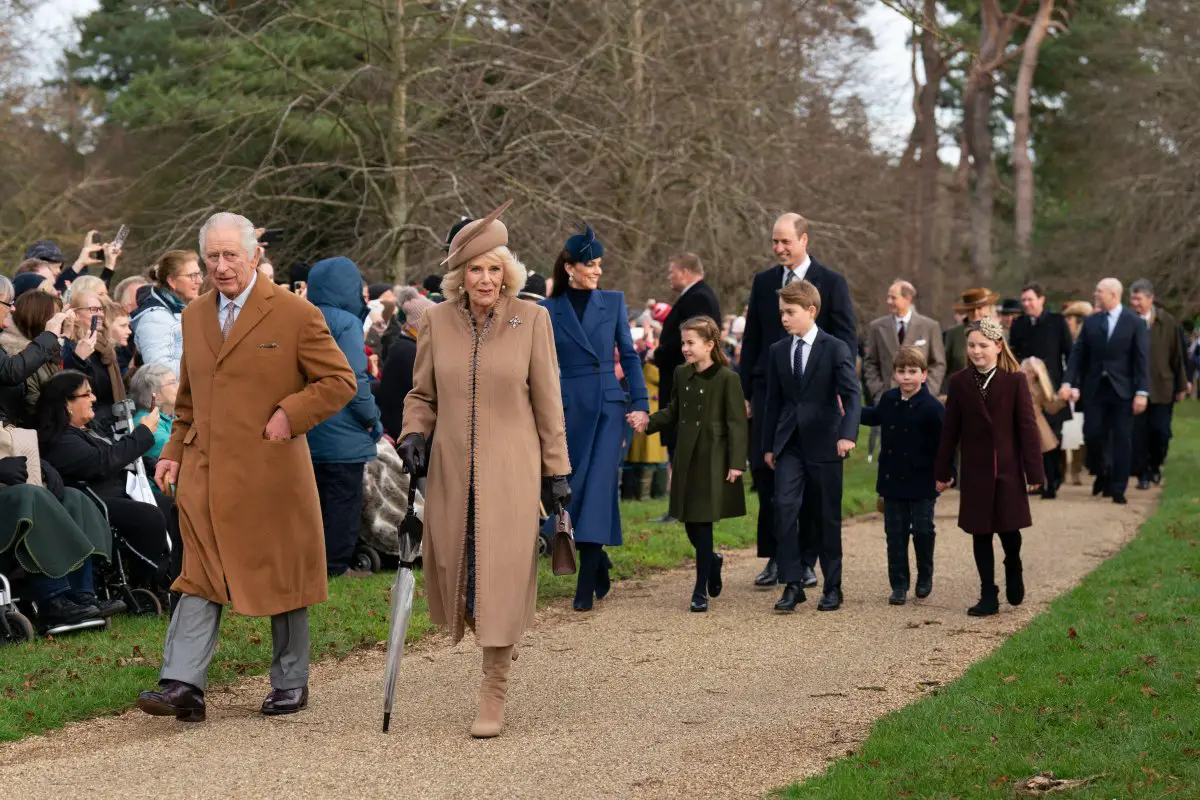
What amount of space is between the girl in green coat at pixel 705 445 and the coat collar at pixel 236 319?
333 cm

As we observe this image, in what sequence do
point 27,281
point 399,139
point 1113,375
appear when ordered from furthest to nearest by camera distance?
point 399,139
point 1113,375
point 27,281

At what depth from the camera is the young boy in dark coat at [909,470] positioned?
10117 mm

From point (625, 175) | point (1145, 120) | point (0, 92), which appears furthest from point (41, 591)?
point (1145, 120)

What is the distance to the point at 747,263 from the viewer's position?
28.3 meters

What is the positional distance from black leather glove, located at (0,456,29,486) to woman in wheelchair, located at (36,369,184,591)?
0.46 meters

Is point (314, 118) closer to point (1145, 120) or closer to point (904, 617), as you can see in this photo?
point (904, 617)

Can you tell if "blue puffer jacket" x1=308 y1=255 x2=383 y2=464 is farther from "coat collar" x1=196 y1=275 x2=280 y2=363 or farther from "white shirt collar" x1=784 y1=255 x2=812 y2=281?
"coat collar" x1=196 y1=275 x2=280 y2=363

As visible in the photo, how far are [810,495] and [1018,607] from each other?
4.57 feet

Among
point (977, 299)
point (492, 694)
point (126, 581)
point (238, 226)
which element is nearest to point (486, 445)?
point (492, 694)

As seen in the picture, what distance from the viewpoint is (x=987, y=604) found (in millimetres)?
9672

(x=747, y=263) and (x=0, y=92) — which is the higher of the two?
(x=0, y=92)

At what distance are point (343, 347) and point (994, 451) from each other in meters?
3.97

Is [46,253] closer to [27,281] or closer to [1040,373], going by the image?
[27,281]

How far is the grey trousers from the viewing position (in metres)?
6.77
